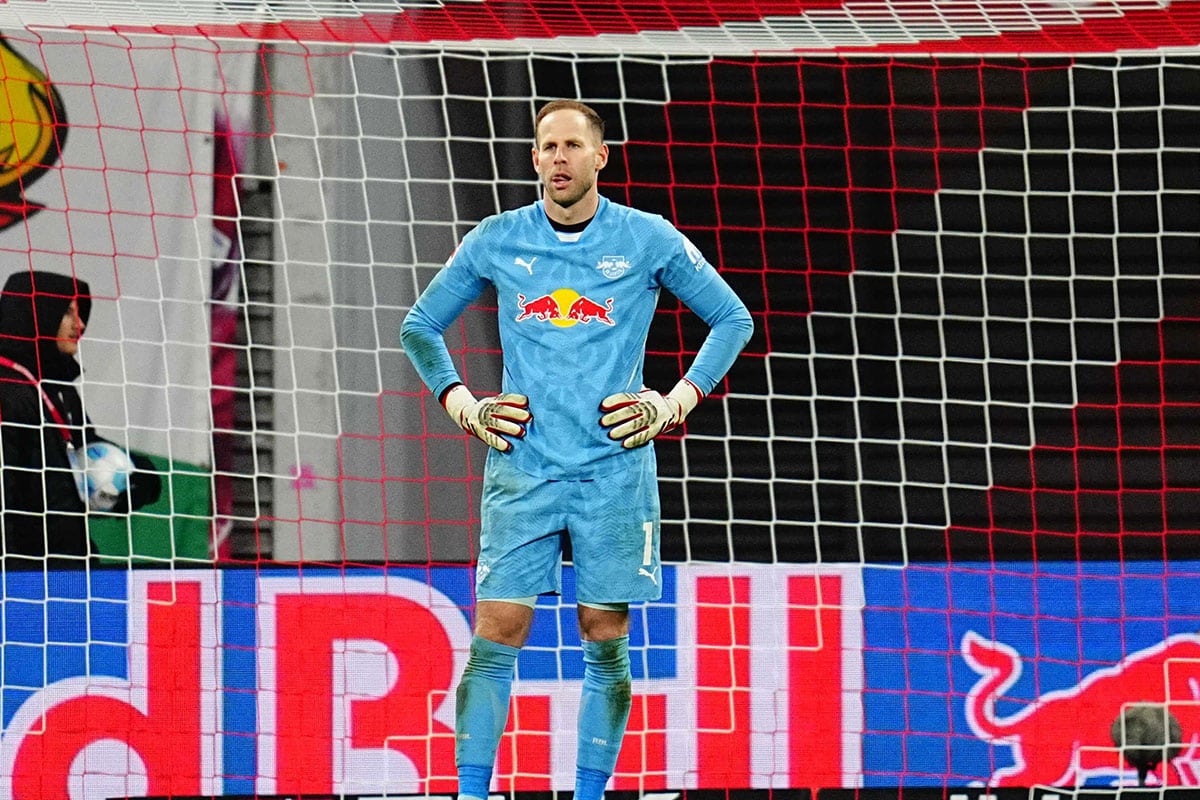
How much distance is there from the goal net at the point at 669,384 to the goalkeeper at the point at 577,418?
133 centimetres

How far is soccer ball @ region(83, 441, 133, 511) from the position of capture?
5445 millimetres

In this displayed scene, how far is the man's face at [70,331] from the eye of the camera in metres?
5.43

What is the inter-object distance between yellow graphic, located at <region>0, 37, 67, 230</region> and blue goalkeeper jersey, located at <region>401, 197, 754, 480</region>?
2.01 m

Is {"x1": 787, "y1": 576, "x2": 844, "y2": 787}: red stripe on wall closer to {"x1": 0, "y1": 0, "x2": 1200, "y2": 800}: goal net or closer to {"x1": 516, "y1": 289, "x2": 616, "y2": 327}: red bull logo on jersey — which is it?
{"x1": 0, "y1": 0, "x2": 1200, "y2": 800}: goal net

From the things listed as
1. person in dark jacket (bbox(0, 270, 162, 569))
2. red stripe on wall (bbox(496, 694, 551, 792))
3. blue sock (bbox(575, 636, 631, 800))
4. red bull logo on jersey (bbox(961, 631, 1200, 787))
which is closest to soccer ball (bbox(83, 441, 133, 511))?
person in dark jacket (bbox(0, 270, 162, 569))

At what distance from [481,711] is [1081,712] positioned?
250 cm

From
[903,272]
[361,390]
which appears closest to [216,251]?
[361,390]

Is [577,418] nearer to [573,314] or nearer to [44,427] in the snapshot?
[573,314]

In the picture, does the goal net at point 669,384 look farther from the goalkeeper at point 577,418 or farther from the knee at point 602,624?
the knee at point 602,624

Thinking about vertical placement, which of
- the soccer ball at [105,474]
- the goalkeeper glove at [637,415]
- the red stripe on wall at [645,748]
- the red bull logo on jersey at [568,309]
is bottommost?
the red stripe on wall at [645,748]

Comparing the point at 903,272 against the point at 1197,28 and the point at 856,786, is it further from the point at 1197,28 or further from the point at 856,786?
the point at 856,786

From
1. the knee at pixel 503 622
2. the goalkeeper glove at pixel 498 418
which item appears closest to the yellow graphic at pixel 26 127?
the goalkeeper glove at pixel 498 418

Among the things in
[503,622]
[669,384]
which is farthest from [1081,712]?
[503,622]

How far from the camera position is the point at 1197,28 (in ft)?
16.4
